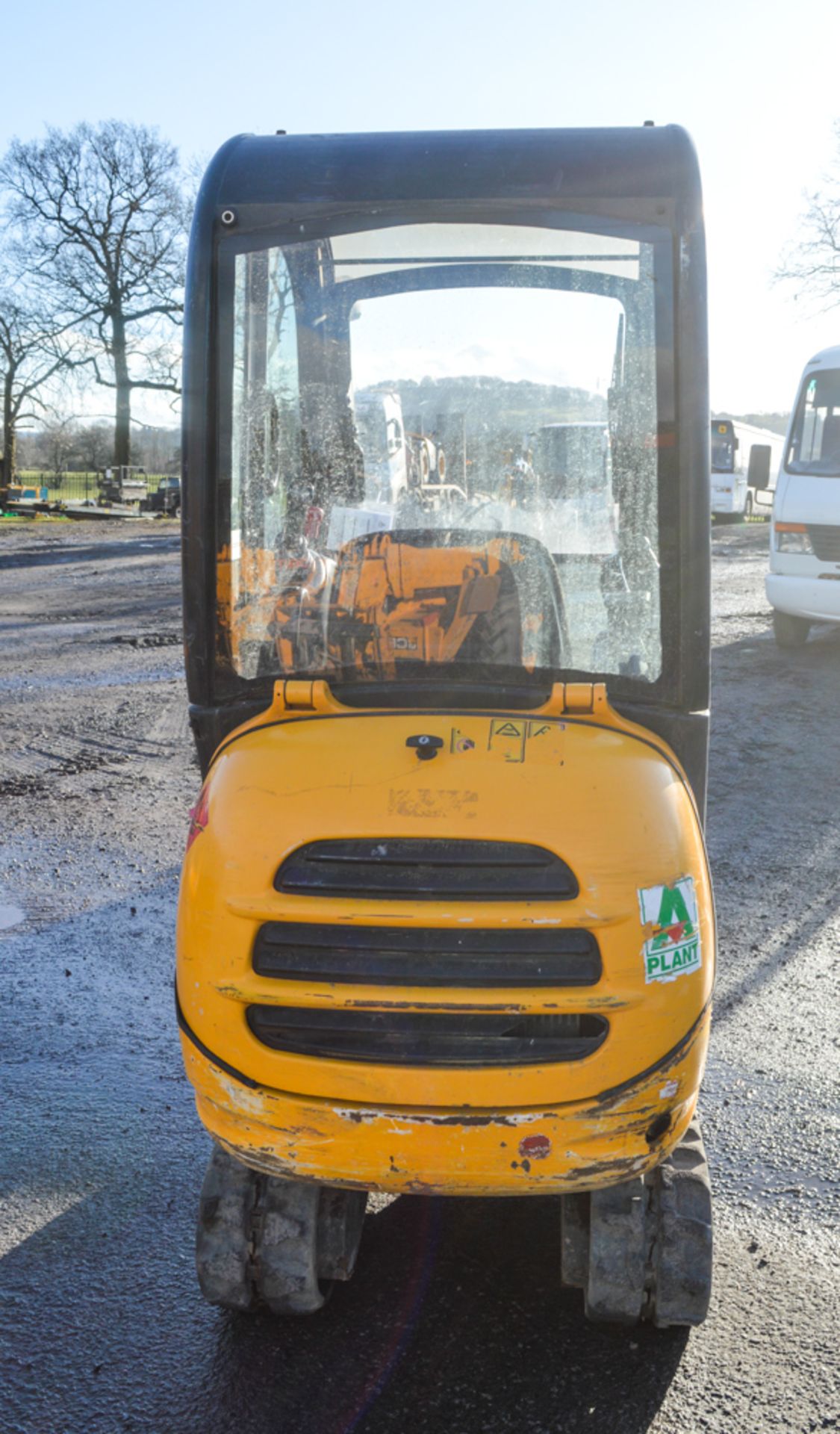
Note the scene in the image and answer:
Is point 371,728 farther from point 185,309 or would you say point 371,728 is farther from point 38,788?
point 38,788

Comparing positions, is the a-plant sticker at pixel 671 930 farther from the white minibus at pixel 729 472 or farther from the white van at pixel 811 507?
the white minibus at pixel 729 472

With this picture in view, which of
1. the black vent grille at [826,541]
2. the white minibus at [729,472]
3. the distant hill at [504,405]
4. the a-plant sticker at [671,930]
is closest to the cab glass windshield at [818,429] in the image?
the black vent grille at [826,541]

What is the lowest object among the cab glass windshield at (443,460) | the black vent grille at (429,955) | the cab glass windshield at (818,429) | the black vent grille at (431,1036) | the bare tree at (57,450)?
the black vent grille at (431,1036)

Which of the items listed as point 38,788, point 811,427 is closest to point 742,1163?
point 38,788

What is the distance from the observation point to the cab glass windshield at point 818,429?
11.9 m

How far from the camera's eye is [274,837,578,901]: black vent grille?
254 centimetres

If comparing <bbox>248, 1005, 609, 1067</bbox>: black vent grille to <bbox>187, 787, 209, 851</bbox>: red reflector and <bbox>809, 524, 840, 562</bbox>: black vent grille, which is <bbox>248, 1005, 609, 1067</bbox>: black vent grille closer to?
<bbox>187, 787, 209, 851</bbox>: red reflector

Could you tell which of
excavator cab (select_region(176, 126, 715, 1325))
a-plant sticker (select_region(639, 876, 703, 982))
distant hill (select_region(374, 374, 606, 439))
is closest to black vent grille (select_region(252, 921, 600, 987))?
excavator cab (select_region(176, 126, 715, 1325))

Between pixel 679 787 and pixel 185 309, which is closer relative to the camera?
pixel 679 787

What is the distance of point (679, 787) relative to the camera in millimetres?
2693

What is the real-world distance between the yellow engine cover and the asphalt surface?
542 millimetres

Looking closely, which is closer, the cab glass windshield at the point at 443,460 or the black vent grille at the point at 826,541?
the cab glass windshield at the point at 443,460

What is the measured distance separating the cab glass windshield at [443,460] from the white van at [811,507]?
9091 mm

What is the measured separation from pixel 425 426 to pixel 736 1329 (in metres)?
2.22
